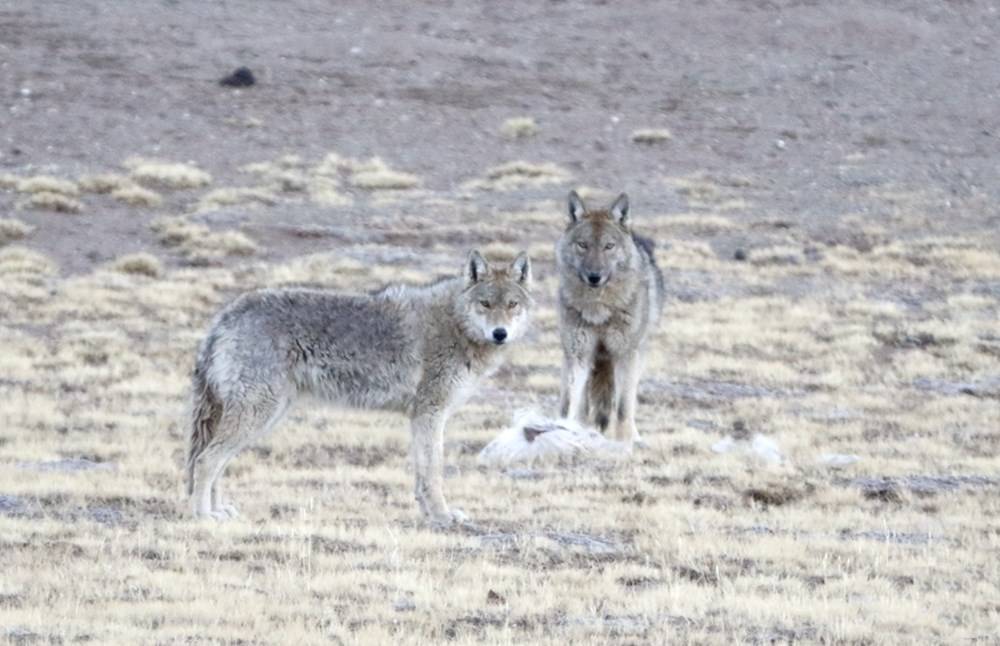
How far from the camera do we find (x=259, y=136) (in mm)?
42188

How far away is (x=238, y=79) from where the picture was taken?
4494cm

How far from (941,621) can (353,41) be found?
4111 cm

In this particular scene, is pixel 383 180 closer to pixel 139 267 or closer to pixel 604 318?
pixel 139 267

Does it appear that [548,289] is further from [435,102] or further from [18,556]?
[18,556]

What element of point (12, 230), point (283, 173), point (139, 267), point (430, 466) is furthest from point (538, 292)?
point (430, 466)

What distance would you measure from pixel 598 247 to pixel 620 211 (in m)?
0.48

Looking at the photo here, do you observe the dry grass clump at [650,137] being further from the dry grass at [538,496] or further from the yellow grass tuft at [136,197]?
the dry grass at [538,496]

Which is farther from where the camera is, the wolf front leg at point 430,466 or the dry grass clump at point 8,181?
the dry grass clump at point 8,181

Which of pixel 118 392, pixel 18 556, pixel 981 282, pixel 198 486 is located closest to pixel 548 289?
pixel 981 282

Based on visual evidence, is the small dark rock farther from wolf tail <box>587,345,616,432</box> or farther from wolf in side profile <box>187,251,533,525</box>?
wolf in side profile <box>187,251,533,525</box>

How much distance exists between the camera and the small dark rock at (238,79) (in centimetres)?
4494

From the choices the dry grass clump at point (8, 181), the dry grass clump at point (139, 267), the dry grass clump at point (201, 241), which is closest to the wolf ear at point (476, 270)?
the dry grass clump at point (139, 267)

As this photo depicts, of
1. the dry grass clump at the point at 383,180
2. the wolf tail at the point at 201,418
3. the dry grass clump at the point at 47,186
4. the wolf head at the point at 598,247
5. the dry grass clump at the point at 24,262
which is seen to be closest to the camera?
the wolf tail at the point at 201,418

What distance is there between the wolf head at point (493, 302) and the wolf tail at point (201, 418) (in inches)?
75.2
